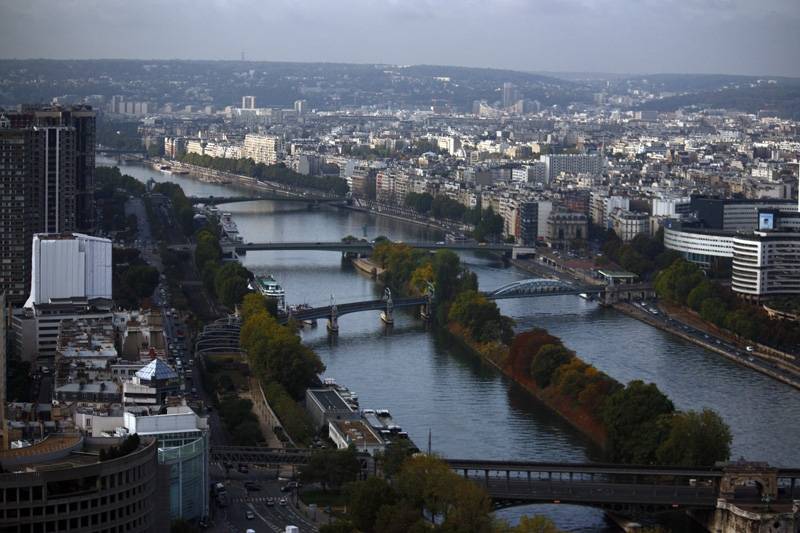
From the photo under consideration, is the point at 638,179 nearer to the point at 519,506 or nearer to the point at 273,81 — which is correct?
the point at 519,506

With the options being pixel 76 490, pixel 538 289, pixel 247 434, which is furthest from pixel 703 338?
pixel 76 490

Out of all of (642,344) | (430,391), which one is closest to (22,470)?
(430,391)

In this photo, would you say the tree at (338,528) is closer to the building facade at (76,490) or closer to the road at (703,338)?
the building facade at (76,490)

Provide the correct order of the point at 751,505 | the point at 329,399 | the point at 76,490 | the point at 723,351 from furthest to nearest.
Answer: the point at 723,351, the point at 329,399, the point at 751,505, the point at 76,490

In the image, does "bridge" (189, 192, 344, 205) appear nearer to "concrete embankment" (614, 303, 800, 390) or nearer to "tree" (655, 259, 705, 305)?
"tree" (655, 259, 705, 305)

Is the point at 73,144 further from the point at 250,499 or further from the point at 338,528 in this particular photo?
the point at 338,528
